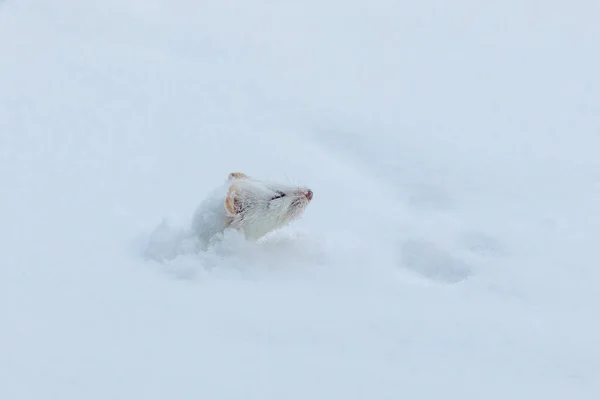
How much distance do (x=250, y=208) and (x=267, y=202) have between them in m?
0.13

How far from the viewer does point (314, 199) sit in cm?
554

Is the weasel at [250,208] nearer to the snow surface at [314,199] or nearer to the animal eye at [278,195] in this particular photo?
the animal eye at [278,195]

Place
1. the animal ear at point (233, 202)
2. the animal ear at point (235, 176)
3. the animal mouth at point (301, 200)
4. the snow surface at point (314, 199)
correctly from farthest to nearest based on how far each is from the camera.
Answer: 1. the animal ear at point (235, 176)
2. the animal mouth at point (301, 200)
3. the animal ear at point (233, 202)
4. the snow surface at point (314, 199)

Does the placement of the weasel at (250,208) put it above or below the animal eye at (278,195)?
below

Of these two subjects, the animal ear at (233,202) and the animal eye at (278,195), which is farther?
the animal eye at (278,195)

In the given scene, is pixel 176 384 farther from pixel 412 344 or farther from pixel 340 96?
pixel 340 96

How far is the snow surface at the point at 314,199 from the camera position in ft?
10.5

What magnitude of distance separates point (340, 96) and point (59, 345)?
197 inches

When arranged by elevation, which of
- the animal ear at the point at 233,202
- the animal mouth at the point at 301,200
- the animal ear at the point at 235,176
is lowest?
the animal ear at the point at 233,202

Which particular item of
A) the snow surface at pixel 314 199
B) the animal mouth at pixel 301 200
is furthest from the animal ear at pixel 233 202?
the animal mouth at pixel 301 200

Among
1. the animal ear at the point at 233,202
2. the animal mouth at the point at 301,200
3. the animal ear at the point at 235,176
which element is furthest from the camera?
the animal ear at the point at 235,176

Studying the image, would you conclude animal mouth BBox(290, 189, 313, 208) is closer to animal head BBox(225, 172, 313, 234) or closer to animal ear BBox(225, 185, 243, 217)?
animal head BBox(225, 172, 313, 234)

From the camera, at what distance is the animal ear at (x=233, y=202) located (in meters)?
4.46

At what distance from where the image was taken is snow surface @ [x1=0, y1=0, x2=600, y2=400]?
3.19 metres
